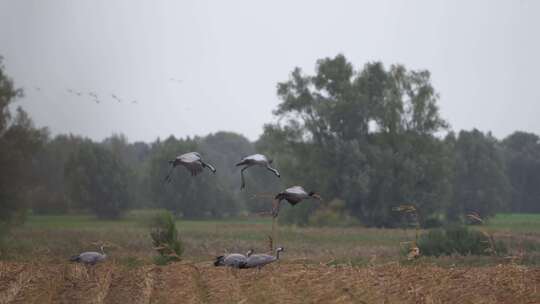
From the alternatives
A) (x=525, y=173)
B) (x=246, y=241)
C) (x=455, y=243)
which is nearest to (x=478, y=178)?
(x=525, y=173)

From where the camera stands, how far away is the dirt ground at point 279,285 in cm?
1179

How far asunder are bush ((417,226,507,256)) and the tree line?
21706 millimetres

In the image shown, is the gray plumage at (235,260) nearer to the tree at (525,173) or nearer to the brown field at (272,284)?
the brown field at (272,284)

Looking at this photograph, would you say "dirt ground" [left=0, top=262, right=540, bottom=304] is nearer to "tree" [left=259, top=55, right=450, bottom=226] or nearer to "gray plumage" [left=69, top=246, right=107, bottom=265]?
"gray plumage" [left=69, top=246, right=107, bottom=265]

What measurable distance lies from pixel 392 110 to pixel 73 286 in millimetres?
45455

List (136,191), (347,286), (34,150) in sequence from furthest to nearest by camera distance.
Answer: (136,191) < (34,150) < (347,286)

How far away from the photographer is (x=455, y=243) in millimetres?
31016

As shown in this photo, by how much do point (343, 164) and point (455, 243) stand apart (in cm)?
2465

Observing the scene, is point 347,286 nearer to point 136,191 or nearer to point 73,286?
point 73,286

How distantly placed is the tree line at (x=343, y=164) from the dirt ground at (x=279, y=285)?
98.6ft

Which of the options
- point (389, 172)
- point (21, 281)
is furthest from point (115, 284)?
point (389, 172)

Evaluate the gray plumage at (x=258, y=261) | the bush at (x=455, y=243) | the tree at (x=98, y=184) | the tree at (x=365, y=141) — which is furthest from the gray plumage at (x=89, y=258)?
the tree at (x=98, y=184)

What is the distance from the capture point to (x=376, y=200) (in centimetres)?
5544

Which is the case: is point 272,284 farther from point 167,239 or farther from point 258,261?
point 167,239
